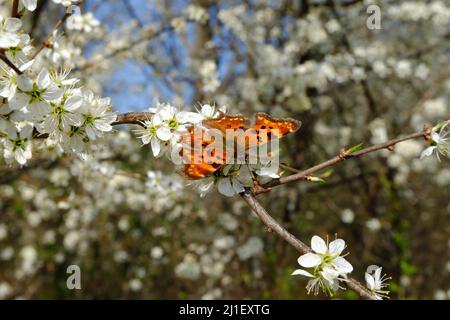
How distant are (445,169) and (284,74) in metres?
3.05

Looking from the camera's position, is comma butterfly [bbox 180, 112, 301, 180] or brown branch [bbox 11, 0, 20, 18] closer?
comma butterfly [bbox 180, 112, 301, 180]

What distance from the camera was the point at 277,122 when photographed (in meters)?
1.41

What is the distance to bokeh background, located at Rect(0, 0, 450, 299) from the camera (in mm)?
4441

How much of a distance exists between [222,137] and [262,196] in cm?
341

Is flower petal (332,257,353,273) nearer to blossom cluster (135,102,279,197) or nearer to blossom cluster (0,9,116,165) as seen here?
blossom cluster (135,102,279,197)

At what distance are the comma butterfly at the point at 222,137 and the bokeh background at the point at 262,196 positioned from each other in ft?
7.54

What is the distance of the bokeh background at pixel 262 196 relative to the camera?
444 centimetres

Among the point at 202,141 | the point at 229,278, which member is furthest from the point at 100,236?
the point at 202,141

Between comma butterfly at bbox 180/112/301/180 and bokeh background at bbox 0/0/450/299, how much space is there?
2297mm

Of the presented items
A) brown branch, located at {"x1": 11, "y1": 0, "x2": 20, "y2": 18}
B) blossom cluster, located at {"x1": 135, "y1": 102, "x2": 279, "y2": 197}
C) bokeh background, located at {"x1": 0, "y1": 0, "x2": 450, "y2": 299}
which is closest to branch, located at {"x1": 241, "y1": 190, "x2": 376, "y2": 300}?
blossom cluster, located at {"x1": 135, "y1": 102, "x2": 279, "y2": 197}

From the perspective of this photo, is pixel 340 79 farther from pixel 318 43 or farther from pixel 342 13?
pixel 342 13

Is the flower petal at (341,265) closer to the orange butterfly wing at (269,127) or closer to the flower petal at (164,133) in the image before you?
the orange butterfly wing at (269,127)

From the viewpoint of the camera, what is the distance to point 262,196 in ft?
15.5

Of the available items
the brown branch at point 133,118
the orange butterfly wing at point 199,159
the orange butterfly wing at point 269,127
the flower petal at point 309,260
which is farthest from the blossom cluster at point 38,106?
the flower petal at point 309,260
